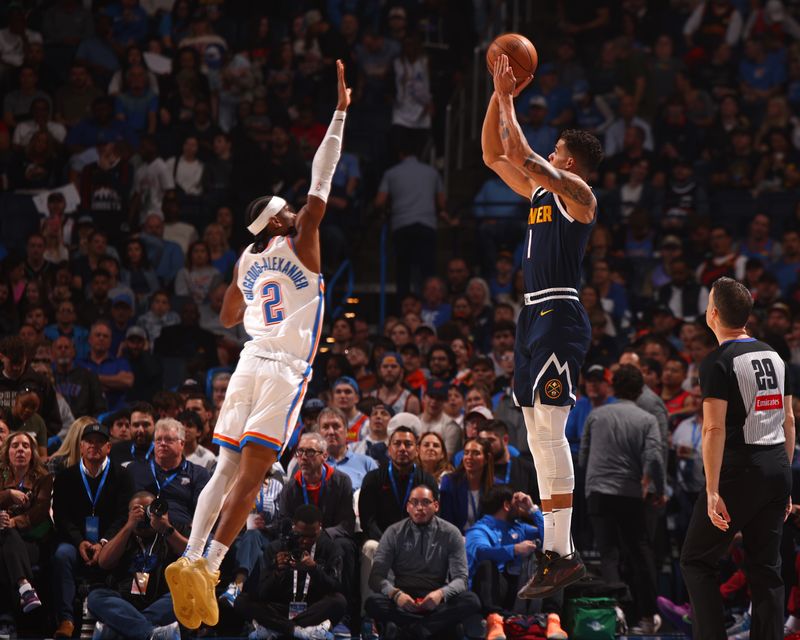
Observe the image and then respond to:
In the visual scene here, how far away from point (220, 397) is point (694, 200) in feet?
24.4

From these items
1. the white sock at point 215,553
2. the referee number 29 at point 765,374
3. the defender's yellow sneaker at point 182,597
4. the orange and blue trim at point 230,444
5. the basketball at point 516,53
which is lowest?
the defender's yellow sneaker at point 182,597

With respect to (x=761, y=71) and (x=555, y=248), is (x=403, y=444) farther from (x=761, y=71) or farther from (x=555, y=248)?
(x=761, y=71)

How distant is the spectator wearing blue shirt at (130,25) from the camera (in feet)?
59.8

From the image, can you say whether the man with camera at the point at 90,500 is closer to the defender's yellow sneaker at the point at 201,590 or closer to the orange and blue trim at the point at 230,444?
the orange and blue trim at the point at 230,444

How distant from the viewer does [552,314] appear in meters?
7.36

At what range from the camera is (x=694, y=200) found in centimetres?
1638

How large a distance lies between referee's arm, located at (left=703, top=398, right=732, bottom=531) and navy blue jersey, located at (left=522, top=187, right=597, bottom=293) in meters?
1.12

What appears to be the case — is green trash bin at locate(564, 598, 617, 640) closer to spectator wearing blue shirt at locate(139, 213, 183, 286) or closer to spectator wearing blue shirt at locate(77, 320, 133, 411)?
spectator wearing blue shirt at locate(77, 320, 133, 411)

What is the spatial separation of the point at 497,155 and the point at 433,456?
428 cm

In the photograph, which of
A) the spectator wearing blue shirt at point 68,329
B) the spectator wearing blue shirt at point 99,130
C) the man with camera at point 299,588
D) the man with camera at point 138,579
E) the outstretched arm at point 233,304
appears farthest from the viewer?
the spectator wearing blue shirt at point 99,130

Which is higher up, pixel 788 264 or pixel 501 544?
pixel 788 264

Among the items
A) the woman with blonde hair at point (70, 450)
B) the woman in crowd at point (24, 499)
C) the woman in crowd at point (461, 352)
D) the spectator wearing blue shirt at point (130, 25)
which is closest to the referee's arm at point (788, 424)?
the woman in crowd at point (461, 352)

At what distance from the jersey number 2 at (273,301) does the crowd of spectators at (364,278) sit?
306 centimetres

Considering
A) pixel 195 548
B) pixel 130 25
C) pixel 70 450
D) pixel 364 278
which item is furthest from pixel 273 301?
pixel 130 25
